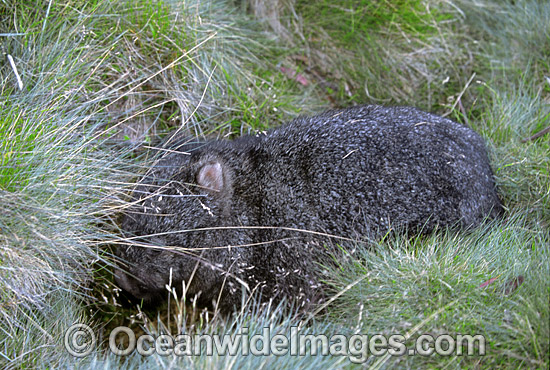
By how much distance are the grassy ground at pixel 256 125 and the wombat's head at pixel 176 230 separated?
6.2 inches

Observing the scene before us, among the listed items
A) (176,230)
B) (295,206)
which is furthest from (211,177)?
(295,206)

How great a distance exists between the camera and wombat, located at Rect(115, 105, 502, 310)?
362cm

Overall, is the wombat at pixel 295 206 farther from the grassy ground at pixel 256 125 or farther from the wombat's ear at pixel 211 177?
the grassy ground at pixel 256 125

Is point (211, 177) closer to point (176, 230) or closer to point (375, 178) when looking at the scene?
point (176, 230)

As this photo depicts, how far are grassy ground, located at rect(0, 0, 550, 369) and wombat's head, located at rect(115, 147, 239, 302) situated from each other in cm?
16

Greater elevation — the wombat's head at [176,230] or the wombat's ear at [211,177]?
the wombat's ear at [211,177]

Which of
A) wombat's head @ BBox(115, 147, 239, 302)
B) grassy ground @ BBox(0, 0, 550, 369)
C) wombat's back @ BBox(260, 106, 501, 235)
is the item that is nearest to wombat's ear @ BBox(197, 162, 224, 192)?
wombat's head @ BBox(115, 147, 239, 302)

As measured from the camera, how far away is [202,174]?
3.72 m

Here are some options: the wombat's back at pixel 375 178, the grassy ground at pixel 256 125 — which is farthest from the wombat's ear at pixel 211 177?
the grassy ground at pixel 256 125

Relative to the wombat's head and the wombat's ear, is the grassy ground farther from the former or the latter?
the wombat's ear

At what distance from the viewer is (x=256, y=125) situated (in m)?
4.81

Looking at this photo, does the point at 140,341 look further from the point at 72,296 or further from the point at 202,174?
the point at 202,174

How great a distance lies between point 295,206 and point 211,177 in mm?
620

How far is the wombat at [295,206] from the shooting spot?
11.9ft
